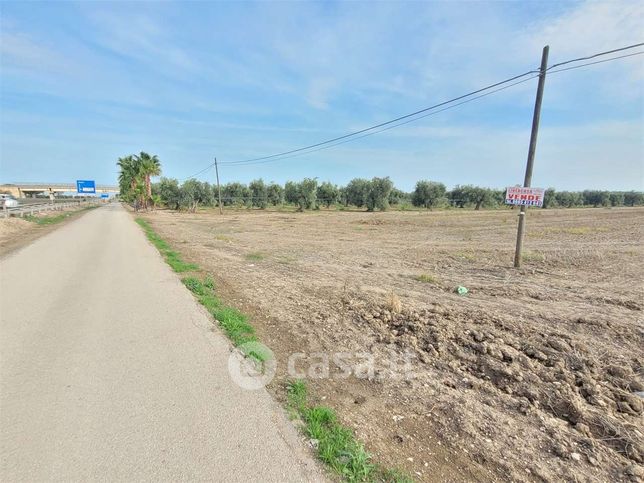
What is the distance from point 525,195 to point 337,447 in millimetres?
10413

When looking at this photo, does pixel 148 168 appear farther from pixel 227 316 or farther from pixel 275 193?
pixel 227 316

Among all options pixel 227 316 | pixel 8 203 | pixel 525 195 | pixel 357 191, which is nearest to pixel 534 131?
pixel 525 195

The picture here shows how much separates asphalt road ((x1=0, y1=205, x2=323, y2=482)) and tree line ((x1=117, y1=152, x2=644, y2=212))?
53.0 m

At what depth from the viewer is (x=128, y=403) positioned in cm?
301

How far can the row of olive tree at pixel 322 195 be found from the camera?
6353 centimetres

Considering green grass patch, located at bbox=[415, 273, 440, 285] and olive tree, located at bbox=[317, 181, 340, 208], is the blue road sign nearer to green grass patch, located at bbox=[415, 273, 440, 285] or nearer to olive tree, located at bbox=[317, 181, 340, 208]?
olive tree, located at bbox=[317, 181, 340, 208]

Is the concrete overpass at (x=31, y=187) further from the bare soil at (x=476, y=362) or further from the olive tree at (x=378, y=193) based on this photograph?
the bare soil at (x=476, y=362)

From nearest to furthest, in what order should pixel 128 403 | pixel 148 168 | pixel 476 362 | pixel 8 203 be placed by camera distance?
pixel 128 403 → pixel 476 362 → pixel 8 203 → pixel 148 168

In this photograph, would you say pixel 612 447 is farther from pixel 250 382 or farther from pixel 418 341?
pixel 250 382

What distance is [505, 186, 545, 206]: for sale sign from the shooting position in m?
10.1

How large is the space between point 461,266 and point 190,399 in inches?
393

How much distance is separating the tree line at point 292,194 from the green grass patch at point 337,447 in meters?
56.2

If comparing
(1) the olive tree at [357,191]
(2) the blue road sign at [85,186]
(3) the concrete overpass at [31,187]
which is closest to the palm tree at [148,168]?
(2) the blue road sign at [85,186]

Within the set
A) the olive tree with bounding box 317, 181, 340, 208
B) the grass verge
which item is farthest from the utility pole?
the olive tree with bounding box 317, 181, 340, 208
